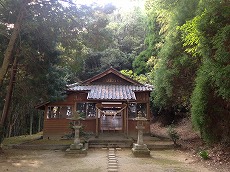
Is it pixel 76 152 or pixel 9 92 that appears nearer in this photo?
pixel 76 152

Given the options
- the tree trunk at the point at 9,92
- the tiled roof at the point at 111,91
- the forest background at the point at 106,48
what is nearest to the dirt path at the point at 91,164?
the forest background at the point at 106,48

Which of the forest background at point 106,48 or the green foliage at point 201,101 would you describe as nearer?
the forest background at point 106,48

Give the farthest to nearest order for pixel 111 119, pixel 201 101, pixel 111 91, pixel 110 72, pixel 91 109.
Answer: pixel 111 119, pixel 110 72, pixel 91 109, pixel 111 91, pixel 201 101

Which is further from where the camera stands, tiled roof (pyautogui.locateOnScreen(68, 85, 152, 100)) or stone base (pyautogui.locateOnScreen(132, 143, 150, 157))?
tiled roof (pyautogui.locateOnScreen(68, 85, 152, 100))

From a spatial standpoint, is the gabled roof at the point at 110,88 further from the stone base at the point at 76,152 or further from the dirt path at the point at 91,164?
the dirt path at the point at 91,164

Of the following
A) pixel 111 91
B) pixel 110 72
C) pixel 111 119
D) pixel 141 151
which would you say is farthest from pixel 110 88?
pixel 141 151

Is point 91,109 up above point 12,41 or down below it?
below

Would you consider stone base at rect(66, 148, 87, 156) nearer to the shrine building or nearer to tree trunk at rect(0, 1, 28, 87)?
tree trunk at rect(0, 1, 28, 87)

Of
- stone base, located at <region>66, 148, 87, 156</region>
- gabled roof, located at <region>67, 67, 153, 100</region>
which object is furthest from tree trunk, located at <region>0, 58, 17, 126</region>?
gabled roof, located at <region>67, 67, 153, 100</region>

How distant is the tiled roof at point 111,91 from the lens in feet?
48.4

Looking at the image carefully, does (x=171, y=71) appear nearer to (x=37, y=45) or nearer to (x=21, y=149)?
(x=37, y=45)

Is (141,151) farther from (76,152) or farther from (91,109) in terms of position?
(91,109)

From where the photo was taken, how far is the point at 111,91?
16.1 metres

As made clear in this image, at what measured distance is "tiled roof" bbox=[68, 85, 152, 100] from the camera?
48.4 ft
